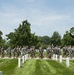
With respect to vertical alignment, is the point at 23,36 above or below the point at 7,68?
above

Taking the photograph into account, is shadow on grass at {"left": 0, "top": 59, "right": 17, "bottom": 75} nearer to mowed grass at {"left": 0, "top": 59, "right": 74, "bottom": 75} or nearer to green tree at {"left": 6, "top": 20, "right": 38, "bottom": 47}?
mowed grass at {"left": 0, "top": 59, "right": 74, "bottom": 75}

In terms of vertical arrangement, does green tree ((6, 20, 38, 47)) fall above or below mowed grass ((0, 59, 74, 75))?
above

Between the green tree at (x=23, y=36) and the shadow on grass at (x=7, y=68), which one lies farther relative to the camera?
the green tree at (x=23, y=36)

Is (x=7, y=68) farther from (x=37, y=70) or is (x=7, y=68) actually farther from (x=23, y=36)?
(x=23, y=36)

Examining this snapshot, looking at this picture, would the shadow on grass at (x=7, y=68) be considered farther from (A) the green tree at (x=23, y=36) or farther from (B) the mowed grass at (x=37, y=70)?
(A) the green tree at (x=23, y=36)

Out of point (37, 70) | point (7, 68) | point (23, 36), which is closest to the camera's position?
point (37, 70)

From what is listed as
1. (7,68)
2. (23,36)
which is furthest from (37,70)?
(23,36)

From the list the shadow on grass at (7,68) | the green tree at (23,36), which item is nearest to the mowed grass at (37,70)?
the shadow on grass at (7,68)

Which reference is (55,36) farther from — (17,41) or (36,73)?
(36,73)

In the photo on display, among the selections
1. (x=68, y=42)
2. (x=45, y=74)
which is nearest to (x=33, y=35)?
(x=68, y=42)

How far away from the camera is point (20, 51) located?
54250mm

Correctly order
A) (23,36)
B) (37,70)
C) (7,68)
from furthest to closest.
Result: (23,36) < (7,68) < (37,70)

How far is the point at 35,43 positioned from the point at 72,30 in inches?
1668

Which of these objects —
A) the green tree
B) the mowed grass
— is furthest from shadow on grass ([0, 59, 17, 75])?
the green tree
